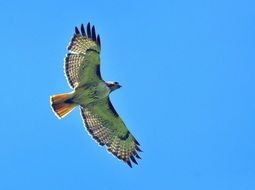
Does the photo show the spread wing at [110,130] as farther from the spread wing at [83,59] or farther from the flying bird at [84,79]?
the spread wing at [83,59]

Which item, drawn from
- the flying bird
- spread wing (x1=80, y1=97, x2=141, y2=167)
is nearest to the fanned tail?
the flying bird

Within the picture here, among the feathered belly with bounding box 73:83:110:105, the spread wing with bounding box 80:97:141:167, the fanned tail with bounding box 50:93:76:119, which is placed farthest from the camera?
the spread wing with bounding box 80:97:141:167

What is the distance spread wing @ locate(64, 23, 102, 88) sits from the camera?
2647 cm

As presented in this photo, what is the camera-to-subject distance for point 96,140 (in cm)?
2753

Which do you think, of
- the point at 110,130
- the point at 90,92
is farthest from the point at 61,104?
the point at 110,130

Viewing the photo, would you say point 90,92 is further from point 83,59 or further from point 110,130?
point 110,130

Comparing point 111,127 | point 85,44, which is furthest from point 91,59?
point 111,127

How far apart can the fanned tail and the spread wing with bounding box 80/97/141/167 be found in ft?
3.64

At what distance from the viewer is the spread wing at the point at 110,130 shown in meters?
27.5

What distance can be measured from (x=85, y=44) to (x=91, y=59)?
1.37 feet

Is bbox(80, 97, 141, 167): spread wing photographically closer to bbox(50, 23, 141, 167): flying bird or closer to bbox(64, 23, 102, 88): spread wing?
bbox(50, 23, 141, 167): flying bird

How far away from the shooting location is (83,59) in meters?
26.5

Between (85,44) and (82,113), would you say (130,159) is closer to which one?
(82,113)

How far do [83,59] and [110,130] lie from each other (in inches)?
94.1
